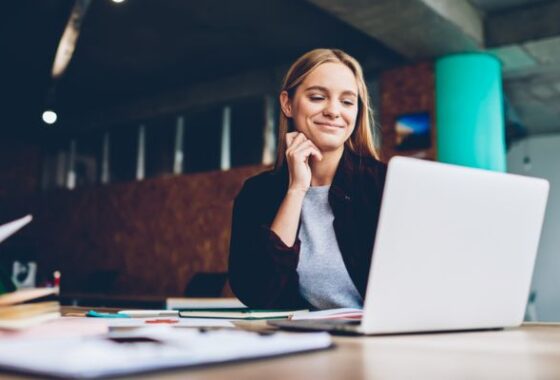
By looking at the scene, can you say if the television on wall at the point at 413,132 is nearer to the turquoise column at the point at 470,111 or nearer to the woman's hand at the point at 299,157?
the turquoise column at the point at 470,111

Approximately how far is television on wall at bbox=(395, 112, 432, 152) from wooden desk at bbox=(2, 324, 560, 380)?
5502 mm

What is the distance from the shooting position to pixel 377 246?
872mm

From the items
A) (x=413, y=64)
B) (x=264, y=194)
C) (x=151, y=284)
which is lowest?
(x=151, y=284)

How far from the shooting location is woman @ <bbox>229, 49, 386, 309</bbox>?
1616 millimetres

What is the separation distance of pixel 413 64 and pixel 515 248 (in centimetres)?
571

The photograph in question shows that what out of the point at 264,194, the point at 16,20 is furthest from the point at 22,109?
the point at 264,194

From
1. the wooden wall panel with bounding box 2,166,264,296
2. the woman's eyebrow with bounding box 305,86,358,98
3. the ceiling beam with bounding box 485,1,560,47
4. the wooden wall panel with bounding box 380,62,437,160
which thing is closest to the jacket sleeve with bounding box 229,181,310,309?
the woman's eyebrow with bounding box 305,86,358,98

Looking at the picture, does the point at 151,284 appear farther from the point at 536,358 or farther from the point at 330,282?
the point at 536,358

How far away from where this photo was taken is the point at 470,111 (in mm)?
5945

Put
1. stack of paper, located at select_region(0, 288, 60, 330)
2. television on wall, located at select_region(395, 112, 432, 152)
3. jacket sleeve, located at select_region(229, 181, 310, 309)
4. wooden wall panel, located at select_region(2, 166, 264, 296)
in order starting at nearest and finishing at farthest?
stack of paper, located at select_region(0, 288, 60, 330) < jacket sleeve, located at select_region(229, 181, 310, 309) < television on wall, located at select_region(395, 112, 432, 152) < wooden wall panel, located at select_region(2, 166, 264, 296)

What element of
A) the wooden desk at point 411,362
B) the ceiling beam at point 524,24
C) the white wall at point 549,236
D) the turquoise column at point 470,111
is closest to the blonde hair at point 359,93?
the wooden desk at point 411,362

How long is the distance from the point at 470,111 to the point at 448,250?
5.30 m

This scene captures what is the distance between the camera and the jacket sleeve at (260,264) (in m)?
1.55

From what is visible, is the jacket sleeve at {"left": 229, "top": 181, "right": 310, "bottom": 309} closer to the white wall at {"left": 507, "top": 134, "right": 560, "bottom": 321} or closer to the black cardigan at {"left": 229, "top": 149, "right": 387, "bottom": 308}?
the black cardigan at {"left": 229, "top": 149, "right": 387, "bottom": 308}
